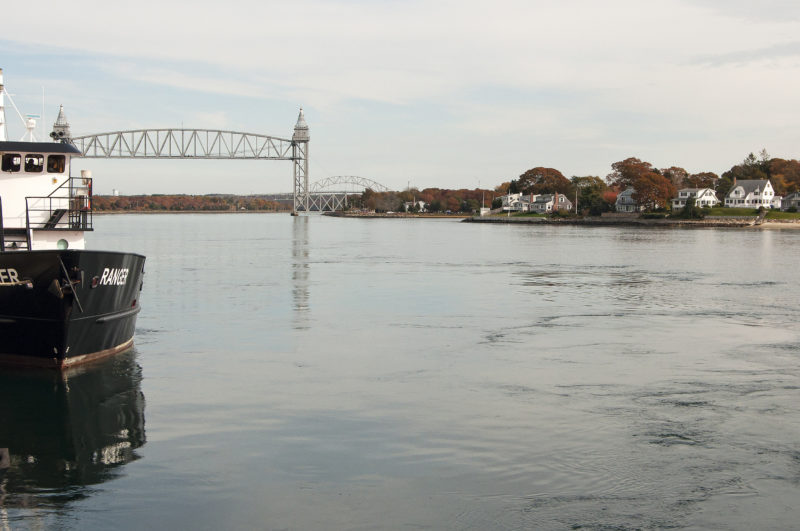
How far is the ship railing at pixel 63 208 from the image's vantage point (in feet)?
63.9

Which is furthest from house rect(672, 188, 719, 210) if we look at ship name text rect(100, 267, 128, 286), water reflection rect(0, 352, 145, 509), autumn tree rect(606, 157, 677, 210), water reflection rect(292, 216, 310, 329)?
water reflection rect(0, 352, 145, 509)

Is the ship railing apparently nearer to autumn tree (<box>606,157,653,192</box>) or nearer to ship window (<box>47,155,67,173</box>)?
ship window (<box>47,155,67,173</box>)

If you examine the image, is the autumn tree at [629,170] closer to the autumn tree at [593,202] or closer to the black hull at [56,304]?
the autumn tree at [593,202]

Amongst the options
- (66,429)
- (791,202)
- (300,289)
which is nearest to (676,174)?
(791,202)

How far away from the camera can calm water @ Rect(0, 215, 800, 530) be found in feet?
29.9

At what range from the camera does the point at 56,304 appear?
15.5 meters

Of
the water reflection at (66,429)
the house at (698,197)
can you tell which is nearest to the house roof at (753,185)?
the house at (698,197)

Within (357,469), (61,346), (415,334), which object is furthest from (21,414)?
(415,334)

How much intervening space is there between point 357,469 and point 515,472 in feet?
7.08

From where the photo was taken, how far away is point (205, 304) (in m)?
27.8

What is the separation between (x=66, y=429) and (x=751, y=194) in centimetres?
16732

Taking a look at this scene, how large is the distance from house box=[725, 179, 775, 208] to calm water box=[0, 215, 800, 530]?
145 meters

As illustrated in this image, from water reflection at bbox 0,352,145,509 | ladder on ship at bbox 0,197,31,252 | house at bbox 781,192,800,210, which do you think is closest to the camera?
water reflection at bbox 0,352,145,509

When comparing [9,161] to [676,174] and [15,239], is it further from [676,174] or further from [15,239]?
[676,174]
